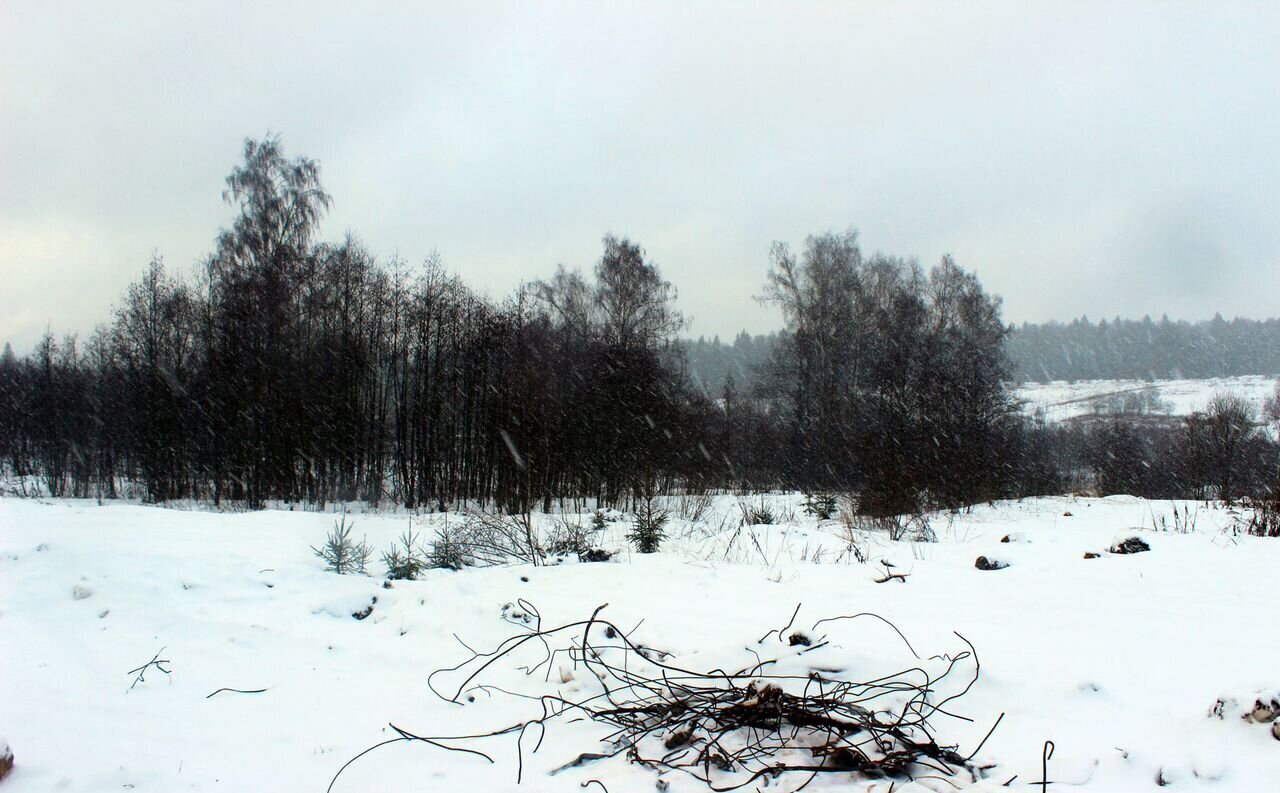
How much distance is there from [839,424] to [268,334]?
20563 mm

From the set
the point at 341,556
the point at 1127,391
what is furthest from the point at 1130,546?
the point at 1127,391

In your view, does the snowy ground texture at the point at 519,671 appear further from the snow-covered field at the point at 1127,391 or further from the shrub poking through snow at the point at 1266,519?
the snow-covered field at the point at 1127,391

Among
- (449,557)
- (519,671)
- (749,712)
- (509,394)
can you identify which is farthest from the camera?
(509,394)

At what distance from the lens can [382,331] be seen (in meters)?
22.9

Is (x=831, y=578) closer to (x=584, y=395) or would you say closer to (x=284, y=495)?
(x=584, y=395)

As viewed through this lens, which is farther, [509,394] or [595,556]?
[509,394]

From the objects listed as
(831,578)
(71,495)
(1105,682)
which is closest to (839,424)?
(831,578)

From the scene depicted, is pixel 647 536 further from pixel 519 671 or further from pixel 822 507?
pixel 822 507

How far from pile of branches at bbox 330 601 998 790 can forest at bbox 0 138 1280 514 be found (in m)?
14.2

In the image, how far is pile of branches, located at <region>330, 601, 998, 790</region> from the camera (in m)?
2.11

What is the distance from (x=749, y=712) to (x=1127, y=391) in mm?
86825

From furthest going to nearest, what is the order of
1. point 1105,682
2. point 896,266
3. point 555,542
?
point 896,266
point 555,542
point 1105,682

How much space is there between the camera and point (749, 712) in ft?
7.97

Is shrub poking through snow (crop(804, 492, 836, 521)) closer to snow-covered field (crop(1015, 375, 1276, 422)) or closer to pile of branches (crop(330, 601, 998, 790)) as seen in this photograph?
pile of branches (crop(330, 601, 998, 790))
